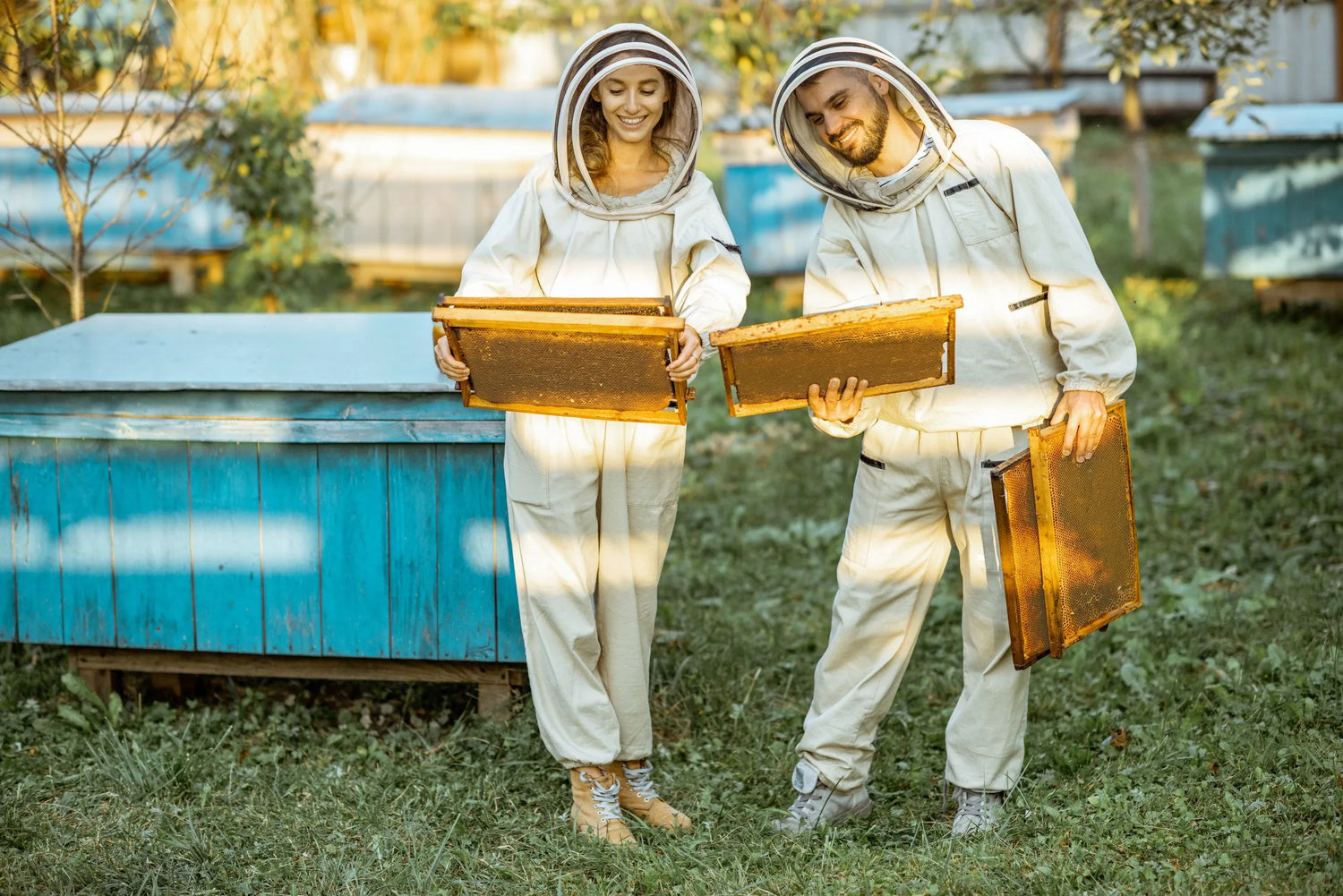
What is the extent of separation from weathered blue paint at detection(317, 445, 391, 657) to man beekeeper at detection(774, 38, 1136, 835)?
134cm

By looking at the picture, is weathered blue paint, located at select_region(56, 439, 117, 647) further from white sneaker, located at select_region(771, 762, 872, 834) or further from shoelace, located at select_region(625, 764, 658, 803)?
white sneaker, located at select_region(771, 762, 872, 834)

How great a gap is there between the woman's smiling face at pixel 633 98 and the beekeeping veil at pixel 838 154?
0.28 meters

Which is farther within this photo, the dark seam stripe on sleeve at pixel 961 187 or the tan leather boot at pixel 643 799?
the tan leather boot at pixel 643 799

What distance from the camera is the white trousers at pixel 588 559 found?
10.6ft

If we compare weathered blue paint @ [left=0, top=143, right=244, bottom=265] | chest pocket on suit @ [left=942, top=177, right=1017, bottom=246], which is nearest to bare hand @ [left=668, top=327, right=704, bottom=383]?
chest pocket on suit @ [left=942, top=177, right=1017, bottom=246]

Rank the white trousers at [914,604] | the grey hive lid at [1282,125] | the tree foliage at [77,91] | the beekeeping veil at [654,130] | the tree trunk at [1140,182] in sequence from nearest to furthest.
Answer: the beekeeping veil at [654,130] → the white trousers at [914,604] → the tree foliage at [77,91] → the grey hive lid at [1282,125] → the tree trunk at [1140,182]

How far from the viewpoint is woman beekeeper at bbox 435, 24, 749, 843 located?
3094 mm

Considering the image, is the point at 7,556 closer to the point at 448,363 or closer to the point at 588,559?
the point at 448,363

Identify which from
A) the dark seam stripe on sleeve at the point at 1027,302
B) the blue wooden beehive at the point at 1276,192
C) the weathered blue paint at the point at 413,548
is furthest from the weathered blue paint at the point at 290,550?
the blue wooden beehive at the point at 1276,192

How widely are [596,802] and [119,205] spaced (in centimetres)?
665

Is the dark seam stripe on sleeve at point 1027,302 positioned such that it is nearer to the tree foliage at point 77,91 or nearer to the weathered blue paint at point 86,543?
the weathered blue paint at point 86,543

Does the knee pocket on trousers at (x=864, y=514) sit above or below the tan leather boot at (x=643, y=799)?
above

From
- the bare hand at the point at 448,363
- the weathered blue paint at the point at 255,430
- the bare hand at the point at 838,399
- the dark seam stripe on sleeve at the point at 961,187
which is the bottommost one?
the weathered blue paint at the point at 255,430

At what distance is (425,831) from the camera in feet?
10.9
